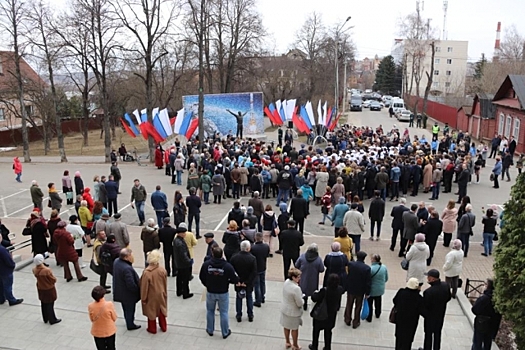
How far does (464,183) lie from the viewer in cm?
1691

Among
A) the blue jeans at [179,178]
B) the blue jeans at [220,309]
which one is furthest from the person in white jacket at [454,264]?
the blue jeans at [179,178]

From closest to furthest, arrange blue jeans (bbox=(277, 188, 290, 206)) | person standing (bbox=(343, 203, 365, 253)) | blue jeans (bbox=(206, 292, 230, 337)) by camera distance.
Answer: blue jeans (bbox=(206, 292, 230, 337)) < person standing (bbox=(343, 203, 365, 253)) < blue jeans (bbox=(277, 188, 290, 206))

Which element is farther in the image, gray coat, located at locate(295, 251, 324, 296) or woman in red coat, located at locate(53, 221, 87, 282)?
woman in red coat, located at locate(53, 221, 87, 282)

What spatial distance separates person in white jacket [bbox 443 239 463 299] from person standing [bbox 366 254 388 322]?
5.89 ft

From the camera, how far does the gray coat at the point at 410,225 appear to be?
1109cm

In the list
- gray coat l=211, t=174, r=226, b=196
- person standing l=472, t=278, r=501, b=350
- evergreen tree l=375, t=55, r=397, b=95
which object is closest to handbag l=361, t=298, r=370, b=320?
person standing l=472, t=278, r=501, b=350

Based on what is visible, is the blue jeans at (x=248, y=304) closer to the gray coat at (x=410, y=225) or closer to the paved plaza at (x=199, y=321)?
the paved plaza at (x=199, y=321)

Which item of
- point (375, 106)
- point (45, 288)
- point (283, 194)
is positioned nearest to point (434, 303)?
point (45, 288)

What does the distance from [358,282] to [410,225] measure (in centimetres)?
405

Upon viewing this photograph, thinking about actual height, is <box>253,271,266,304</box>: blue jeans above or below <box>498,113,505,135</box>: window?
below

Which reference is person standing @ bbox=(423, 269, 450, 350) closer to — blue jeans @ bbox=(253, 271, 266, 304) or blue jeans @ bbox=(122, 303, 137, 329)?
blue jeans @ bbox=(253, 271, 266, 304)

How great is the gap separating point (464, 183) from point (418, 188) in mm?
2185

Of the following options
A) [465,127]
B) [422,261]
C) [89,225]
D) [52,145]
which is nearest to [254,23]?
[465,127]

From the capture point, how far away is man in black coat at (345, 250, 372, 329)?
7648 mm
